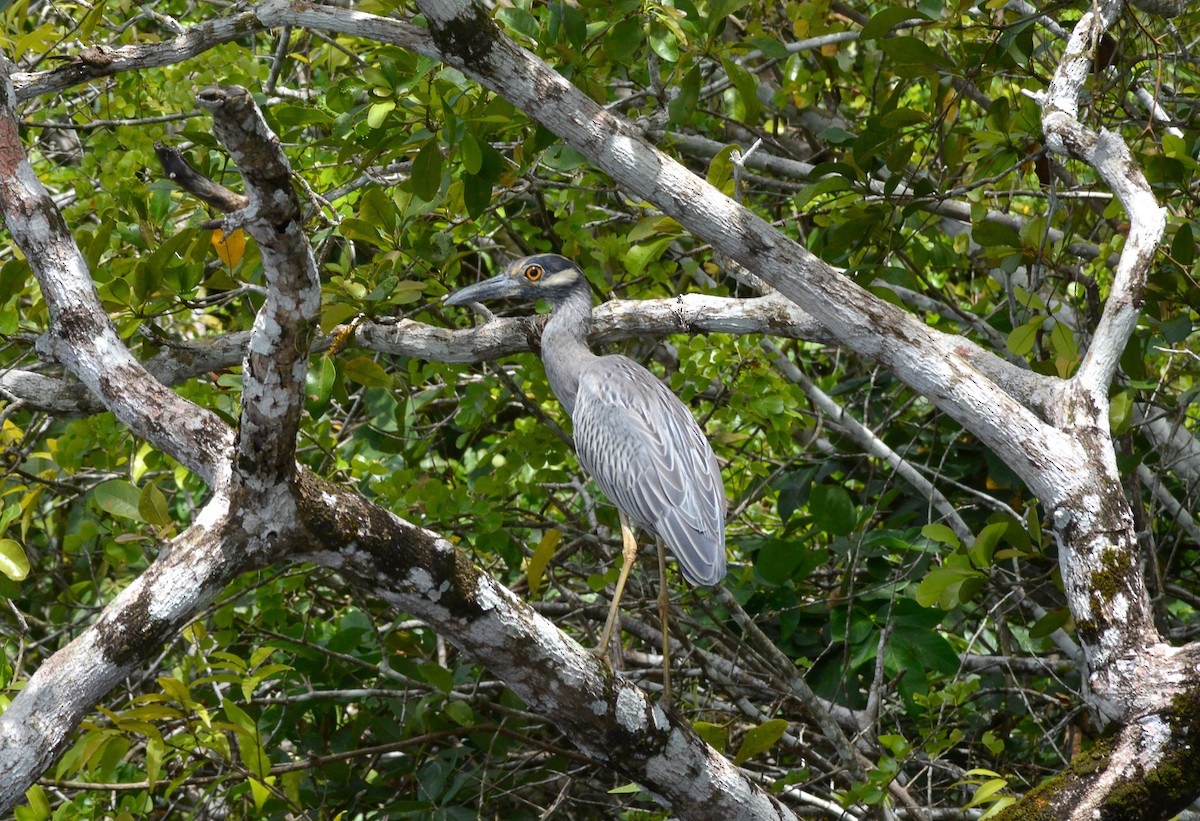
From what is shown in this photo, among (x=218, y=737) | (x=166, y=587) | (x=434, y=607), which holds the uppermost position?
(x=166, y=587)

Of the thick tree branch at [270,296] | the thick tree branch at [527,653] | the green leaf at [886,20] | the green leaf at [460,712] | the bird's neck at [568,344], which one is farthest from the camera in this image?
the bird's neck at [568,344]

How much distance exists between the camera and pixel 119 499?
3.28 meters

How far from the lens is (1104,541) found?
2.76 meters

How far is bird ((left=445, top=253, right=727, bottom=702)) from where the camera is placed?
3895mm

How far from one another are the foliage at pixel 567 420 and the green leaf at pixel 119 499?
0.08ft

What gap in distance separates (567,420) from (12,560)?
7.96ft

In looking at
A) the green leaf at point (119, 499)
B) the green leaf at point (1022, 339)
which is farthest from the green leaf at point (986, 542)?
the green leaf at point (119, 499)

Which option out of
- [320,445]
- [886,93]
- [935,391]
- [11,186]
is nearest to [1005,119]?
[935,391]

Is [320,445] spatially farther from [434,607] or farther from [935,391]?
[935,391]

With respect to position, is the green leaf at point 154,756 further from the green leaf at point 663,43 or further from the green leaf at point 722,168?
the green leaf at point 663,43

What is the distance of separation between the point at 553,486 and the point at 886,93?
2522 millimetres

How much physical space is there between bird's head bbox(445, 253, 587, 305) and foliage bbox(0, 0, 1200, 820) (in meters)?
0.14

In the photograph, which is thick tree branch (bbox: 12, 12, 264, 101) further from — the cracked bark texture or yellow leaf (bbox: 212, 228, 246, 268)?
yellow leaf (bbox: 212, 228, 246, 268)

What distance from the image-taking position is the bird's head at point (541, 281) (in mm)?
4453
